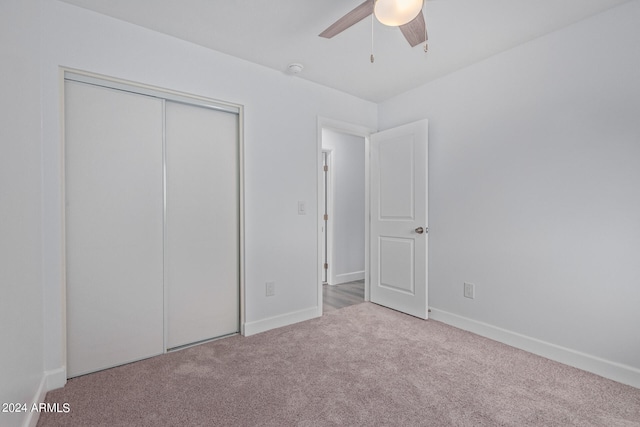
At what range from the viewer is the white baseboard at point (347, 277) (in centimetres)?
464

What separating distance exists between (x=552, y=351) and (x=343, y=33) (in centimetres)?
280

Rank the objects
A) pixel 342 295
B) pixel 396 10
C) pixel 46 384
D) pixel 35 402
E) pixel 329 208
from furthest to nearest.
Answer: pixel 329 208 → pixel 342 295 → pixel 46 384 → pixel 35 402 → pixel 396 10

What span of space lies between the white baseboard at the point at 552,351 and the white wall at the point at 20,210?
303cm

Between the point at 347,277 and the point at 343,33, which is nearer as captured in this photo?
the point at 343,33

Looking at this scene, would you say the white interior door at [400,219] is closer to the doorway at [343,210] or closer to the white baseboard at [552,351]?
the white baseboard at [552,351]

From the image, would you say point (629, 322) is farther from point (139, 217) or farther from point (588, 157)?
point (139, 217)

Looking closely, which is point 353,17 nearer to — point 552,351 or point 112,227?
point 112,227

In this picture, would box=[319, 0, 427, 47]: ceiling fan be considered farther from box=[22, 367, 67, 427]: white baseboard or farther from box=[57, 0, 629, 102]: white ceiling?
box=[22, 367, 67, 427]: white baseboard

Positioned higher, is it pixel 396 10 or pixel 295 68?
pixel 295 68

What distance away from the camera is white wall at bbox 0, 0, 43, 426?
4.09 feet

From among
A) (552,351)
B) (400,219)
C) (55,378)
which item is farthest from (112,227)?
(552,351)

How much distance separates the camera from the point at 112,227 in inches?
83.8

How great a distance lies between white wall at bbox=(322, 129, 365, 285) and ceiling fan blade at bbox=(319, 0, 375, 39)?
103 inches

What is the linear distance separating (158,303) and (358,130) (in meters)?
2.62
